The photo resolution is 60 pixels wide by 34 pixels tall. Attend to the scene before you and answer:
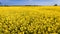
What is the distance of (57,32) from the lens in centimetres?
718

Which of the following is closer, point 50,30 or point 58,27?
point 50,30

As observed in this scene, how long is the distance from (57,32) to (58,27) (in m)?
0.53

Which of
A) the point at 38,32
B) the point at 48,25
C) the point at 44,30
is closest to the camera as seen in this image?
the point at 38,32

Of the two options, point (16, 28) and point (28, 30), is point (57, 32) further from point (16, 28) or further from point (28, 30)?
point (16, 28)

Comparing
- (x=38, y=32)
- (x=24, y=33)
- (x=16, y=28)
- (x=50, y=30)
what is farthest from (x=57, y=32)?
(x=16, y=28)

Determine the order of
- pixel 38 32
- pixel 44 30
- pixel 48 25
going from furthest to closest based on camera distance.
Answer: pixel 48 25
pixel 44 30
pixel 38 32

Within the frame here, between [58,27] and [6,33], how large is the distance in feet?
7.45

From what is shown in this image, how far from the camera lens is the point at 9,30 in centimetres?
773

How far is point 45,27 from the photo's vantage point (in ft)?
24.8

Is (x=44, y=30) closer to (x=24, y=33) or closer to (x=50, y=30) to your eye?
(x=50, y=30)

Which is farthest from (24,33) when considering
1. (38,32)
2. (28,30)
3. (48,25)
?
(48,25)

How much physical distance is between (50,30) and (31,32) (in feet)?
2.59

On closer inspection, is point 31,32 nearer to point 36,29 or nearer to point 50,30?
point 36,29

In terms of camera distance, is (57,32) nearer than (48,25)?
Yes
